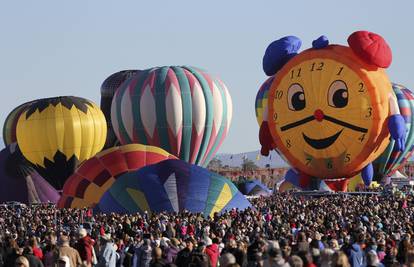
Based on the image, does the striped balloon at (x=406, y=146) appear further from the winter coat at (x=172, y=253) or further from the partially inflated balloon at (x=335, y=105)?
the winter coat at (x=172, y=253)

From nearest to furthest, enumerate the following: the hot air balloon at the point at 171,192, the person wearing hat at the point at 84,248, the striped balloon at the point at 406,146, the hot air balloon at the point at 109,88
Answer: the person wearing hat at the point at 84,248 < the hot air balloon at the point at 171,192 < the striped balloon at the point at 406,146 < the hot air balloon at the point at 109,88

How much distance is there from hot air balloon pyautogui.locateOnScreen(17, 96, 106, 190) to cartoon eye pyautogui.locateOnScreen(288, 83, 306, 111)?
556 inches

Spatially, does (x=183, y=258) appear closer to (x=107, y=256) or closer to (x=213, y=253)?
(x=213, y=253)

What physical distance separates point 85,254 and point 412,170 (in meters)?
93.8

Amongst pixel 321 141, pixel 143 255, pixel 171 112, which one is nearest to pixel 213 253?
pixel 143 255

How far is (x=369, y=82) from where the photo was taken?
111 feet

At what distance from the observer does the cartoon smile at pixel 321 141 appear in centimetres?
3425

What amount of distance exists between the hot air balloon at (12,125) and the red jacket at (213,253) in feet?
130

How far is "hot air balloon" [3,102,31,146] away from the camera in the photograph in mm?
52919

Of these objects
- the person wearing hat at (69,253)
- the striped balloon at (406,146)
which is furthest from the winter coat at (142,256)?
the striped balloon at (406,146)

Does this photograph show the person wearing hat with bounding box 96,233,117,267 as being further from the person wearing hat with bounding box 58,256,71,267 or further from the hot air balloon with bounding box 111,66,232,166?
the hot air balloon with bounding box 111,66,232,166

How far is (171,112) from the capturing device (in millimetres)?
45094

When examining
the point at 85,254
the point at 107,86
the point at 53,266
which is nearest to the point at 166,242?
the point at 85,254

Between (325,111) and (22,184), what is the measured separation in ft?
57.2
